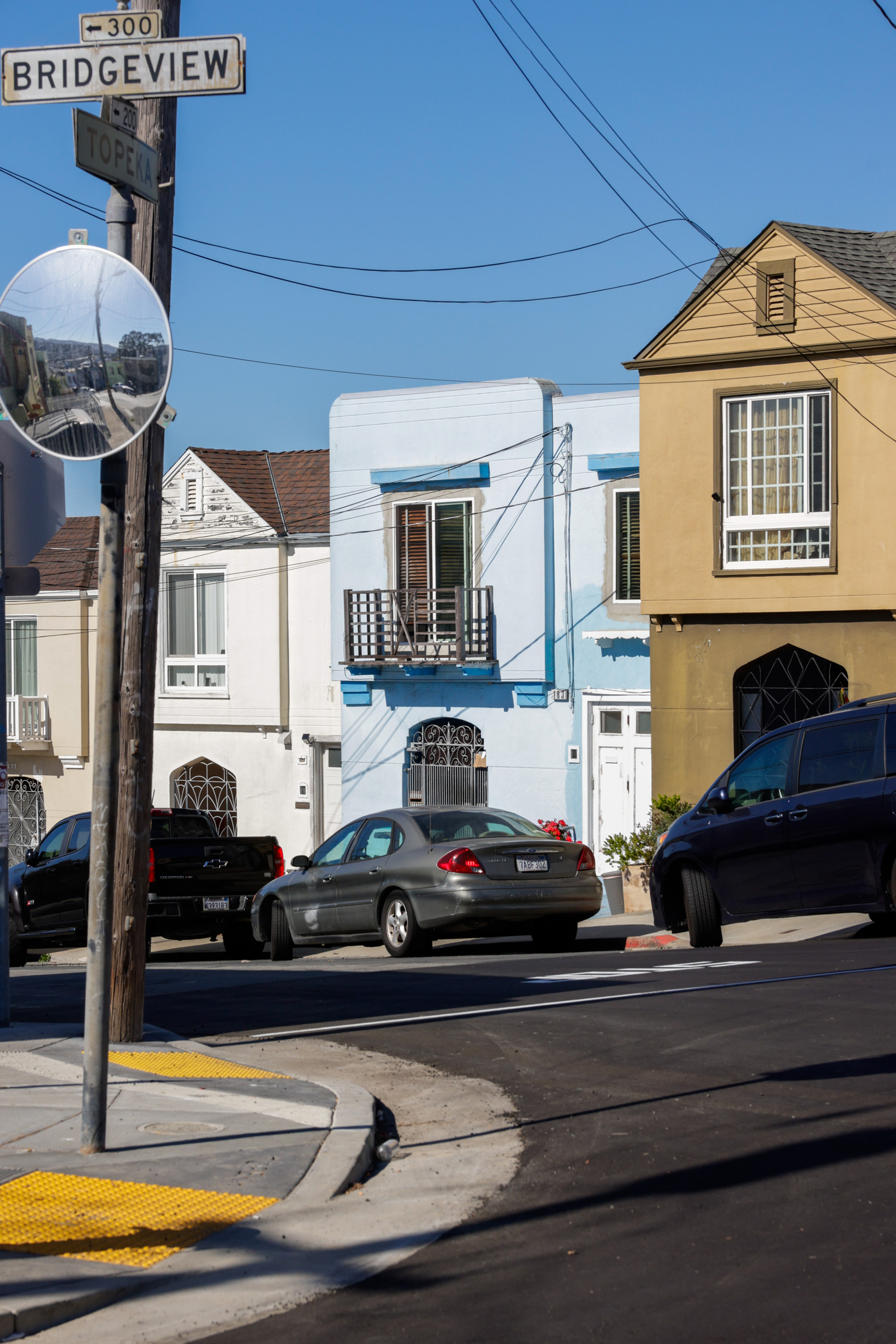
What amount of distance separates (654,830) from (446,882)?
7237mm

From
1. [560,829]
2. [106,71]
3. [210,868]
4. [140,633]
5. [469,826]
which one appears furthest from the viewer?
[560,829]

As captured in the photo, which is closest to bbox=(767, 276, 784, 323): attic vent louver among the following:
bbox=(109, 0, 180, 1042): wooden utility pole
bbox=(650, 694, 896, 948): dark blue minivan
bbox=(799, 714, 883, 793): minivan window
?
bbox=(650, 694, 896, 948): dark blue minivan

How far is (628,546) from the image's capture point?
82.6 ft

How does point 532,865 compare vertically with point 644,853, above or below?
above

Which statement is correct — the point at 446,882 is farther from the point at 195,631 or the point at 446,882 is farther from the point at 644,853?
the point at 195,631

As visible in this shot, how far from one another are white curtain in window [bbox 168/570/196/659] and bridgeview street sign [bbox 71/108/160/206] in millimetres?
25054

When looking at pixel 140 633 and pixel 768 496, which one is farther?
pixel 768 496

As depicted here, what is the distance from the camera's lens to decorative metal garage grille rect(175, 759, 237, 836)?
1236 inches

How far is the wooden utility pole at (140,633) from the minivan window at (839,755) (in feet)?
21.1

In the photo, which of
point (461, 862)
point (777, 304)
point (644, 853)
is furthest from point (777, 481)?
point (461, 862)

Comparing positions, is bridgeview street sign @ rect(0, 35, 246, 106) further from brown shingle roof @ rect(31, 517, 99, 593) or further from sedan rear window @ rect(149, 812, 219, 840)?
brown shingle roof @ rect(31, 517, 99, 593)

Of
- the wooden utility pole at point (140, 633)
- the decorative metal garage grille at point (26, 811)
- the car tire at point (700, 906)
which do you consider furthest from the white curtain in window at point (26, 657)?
the wooden utility pole at point (140, 633)

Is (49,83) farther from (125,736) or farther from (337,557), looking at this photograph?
(337,557)

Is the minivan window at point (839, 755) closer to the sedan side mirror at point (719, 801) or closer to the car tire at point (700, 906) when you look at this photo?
the sedan side mirror at point (719, 801)
